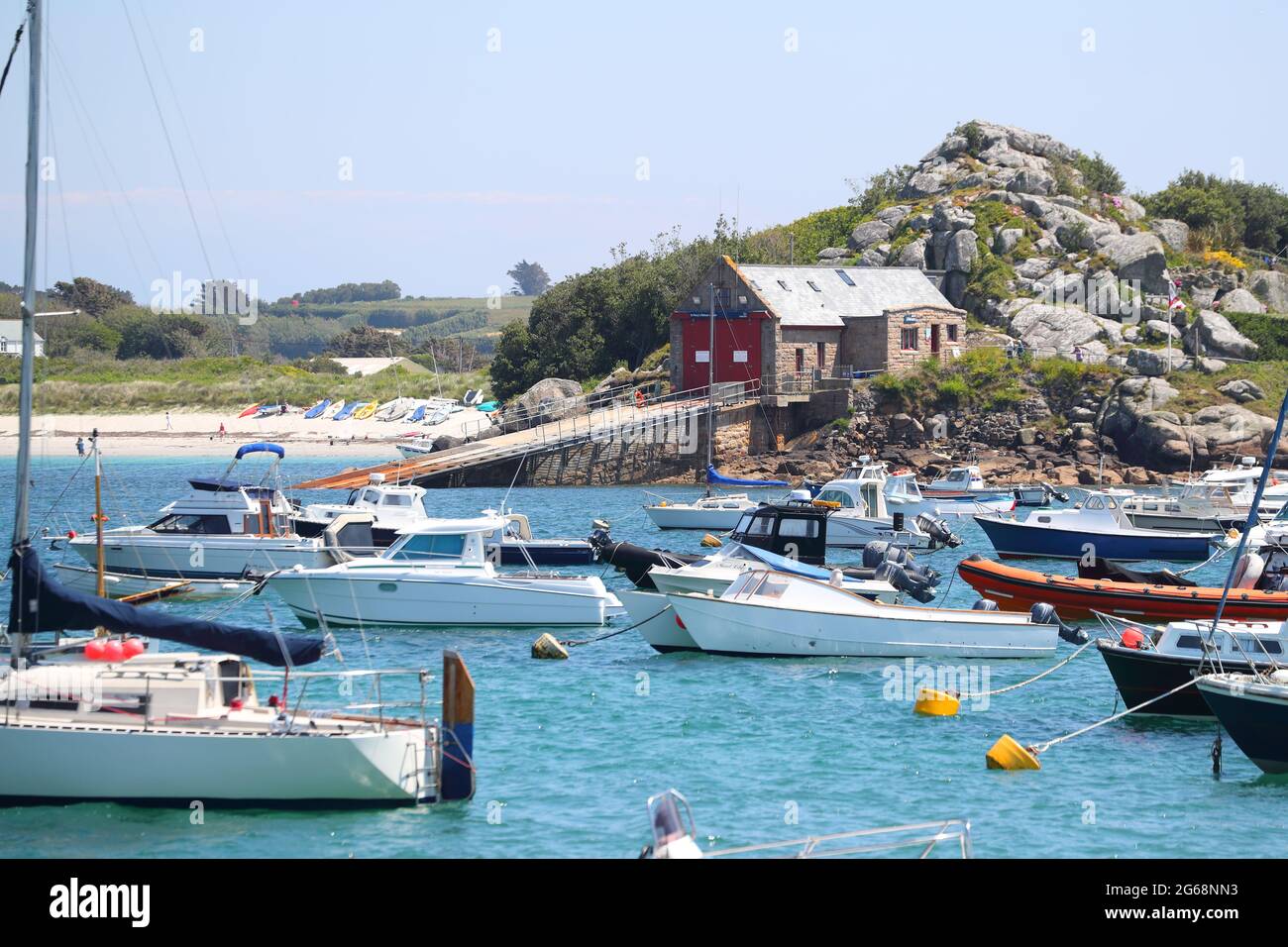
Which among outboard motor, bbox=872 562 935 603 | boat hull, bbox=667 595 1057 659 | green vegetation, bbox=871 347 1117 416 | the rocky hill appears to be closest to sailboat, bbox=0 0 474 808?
boat hull, bbox=667 595 1057 659

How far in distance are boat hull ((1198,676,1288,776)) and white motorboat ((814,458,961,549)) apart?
25.6m

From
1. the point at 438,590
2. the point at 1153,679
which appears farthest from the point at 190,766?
the point at 1153,679

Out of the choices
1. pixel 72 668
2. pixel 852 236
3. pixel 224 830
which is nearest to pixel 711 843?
pixel 224 830

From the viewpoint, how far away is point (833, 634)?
27.3 m

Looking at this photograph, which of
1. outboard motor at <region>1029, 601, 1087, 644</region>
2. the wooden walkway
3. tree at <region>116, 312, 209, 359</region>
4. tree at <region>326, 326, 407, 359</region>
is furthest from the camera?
tree at <region>326, 326, 407, 359</region>

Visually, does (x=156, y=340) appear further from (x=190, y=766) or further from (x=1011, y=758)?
(x=1011, y=758)

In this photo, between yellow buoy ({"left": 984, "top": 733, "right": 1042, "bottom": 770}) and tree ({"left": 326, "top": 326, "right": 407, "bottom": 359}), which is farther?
tree ({"left": 326, "top": 326, "right": 407, "bottom": 359})

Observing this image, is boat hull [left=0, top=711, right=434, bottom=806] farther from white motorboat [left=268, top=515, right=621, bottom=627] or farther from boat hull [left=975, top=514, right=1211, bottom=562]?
boat hull [left=975, top=514, right=1211, bottom=562]

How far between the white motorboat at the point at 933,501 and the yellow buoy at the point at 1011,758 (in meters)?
28.5

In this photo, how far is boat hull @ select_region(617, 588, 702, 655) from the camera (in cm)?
2830

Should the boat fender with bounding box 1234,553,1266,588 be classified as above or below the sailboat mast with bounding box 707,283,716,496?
below

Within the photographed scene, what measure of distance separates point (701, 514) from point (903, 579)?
20.3 metres

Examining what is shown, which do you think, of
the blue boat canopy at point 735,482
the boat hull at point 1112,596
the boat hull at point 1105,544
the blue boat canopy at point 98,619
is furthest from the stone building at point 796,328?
the blue boat canopy at point 98,619
